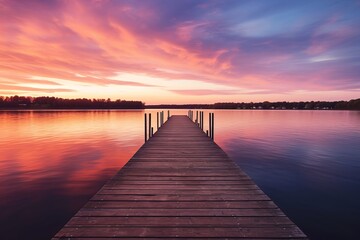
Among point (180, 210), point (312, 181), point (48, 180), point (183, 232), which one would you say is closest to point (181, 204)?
point (180, 210)

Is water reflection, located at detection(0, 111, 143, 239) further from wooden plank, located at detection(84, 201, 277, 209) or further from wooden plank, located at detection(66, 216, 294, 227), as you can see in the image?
wooden plank, located at detection(66, 216, 294, 227)

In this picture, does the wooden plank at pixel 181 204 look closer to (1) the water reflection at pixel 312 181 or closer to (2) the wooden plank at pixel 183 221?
(2) the wooden plank at pixel 183 221

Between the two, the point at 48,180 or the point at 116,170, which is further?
the point at 116,170

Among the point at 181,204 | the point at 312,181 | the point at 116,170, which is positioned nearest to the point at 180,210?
the point at 181,204

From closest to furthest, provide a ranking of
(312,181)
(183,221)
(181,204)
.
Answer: (183,221), (181,204), (312,181)

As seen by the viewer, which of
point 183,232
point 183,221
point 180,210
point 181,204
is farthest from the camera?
point 181,204

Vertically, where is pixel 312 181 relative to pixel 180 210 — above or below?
below

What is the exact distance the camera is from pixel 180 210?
4.22 meters

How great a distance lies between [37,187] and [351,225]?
11.1 m

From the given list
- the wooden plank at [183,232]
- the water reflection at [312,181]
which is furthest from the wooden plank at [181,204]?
the water reflection at [312,181]

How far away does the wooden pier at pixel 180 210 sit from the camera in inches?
138

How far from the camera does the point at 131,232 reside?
3.48m

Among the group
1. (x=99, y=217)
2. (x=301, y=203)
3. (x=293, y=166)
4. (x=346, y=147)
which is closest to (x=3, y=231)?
(x=99, y=217)

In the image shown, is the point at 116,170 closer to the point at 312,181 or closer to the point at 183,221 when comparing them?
the point at 183,221
